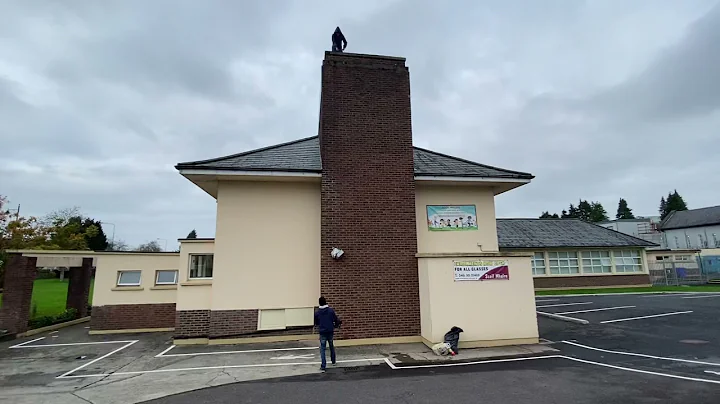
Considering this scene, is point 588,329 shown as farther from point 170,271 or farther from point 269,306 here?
point 170,271

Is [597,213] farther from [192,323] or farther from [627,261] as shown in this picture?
[192,323]

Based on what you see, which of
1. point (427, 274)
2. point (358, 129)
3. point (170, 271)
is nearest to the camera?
point (427, 274)

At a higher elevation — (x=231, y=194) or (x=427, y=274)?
(x=231, y=194)

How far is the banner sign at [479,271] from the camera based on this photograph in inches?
384

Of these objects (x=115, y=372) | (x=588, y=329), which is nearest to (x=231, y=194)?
(x=115, y=372)

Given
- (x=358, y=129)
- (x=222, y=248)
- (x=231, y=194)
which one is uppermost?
(x=358, y=129)

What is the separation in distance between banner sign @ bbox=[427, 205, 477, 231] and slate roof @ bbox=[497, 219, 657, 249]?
16.0 meters

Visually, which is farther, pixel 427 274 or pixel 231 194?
pixel 231 194

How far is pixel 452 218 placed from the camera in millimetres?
11891

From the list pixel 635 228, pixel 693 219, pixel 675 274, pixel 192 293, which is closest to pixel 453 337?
pixel 192 293

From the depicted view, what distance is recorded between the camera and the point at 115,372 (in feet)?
26.1

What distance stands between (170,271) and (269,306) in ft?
20.2

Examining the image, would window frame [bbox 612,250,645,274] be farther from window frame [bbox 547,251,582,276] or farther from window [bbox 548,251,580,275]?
window [bbox 548,251,580,275]

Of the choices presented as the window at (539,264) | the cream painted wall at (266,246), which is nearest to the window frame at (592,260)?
the window at (539,264)
